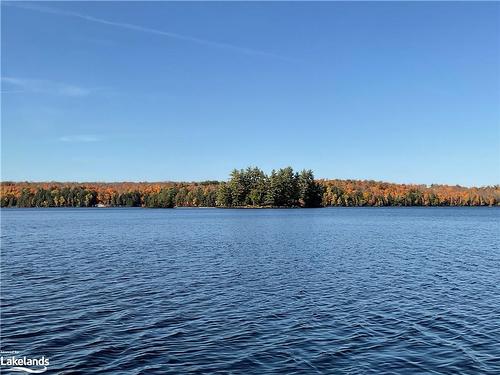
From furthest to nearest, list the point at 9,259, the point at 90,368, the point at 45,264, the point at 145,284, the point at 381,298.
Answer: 1. the point at 9,259
2. the point at 45,264
3. the point at 145,284
4. the point at 381,298
5. the point at 90,368

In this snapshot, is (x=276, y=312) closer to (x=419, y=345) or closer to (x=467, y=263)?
(x=419, y=345)

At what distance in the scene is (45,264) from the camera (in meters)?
43.1

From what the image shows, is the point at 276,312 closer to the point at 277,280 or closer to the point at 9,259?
the point at 277,280

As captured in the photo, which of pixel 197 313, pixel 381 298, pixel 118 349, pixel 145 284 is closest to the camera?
pixel 118 349

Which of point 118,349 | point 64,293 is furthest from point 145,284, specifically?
point 118,349

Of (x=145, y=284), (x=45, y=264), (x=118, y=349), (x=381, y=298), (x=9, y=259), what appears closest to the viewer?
(x=118, y=349)

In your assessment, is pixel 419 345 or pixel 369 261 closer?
pixel 419 345

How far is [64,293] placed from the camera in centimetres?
3012

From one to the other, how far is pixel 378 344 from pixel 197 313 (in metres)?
9.91

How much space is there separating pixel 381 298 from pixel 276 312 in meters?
7.68

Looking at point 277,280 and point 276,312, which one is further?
point 277,280

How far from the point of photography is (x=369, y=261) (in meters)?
45.6

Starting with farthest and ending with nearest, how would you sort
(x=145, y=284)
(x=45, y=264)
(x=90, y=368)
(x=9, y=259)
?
(x=9, y=259), (x=45, y=264), (x=145, y=284), (x=90, y=368)

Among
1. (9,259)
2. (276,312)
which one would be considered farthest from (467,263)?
(9,259)
